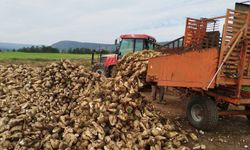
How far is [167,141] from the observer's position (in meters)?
4.67

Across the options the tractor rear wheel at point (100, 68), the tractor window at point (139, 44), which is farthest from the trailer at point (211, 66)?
the tractor rear wheel at point (100, 68)

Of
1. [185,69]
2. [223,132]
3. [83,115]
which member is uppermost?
[185,69]

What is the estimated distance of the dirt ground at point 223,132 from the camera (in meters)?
4.99

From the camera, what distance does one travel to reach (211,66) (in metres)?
4.78

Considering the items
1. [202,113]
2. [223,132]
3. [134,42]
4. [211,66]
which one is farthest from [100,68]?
[211,66]

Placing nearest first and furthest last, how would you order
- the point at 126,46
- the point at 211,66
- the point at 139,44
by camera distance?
the point at 211,66, the point at 139,44, the point at 126,46

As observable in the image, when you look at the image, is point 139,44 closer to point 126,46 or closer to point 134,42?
point 134,42

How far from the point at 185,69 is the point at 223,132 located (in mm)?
1699

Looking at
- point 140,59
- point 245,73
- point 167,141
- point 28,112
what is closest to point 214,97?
point 245,73

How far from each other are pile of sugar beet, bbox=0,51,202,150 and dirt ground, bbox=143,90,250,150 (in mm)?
410

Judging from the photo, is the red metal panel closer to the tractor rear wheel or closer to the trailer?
the trailer

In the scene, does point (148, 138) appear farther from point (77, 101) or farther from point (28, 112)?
point (28, 112)

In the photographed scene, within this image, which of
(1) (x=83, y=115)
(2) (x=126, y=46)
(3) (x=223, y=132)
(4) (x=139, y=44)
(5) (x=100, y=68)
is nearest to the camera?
(1) (x=83, y=115)

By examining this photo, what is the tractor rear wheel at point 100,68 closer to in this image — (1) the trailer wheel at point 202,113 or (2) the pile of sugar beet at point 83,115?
(2) the pile of sugar beet at point 83,115
